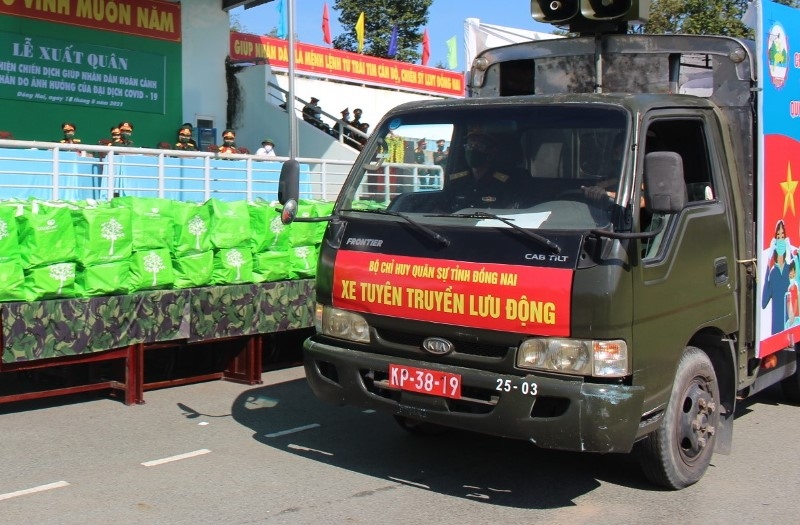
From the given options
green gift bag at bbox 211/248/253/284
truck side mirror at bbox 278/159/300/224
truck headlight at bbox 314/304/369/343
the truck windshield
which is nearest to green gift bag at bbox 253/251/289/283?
green gift bag at bbox 211/248/253/284

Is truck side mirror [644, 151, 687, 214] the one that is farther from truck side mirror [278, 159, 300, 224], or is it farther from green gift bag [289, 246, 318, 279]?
green gift bag [289, 246, 318, 279]

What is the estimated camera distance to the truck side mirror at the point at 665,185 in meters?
4.58

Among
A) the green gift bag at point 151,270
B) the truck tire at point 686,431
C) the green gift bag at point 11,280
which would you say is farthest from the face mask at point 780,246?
the green gift bag at point 11,280

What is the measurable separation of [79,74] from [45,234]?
11.5 meters

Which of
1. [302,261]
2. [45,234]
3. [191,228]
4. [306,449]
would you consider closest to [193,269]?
[191,228]

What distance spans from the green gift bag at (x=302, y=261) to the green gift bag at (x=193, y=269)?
0.89 m

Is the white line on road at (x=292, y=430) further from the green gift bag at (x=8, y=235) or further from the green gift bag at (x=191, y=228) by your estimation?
the green gift bag at (x=8, y=235)

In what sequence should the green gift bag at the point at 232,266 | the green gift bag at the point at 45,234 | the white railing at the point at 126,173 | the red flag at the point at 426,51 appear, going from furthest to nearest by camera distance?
the red flag at the point at 426,51 < the white railing at the point at 126,173 < the green gift bag at the point at 232,266 < the green gift bag at the point at 45,234

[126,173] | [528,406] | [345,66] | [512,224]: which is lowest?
[528,406]

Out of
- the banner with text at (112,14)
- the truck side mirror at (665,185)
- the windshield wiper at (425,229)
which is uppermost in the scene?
A: the banner with text at (112,14)

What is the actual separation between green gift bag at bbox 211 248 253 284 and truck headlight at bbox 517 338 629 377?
3952mm

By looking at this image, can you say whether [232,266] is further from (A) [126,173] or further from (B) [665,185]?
(A) [126,173]

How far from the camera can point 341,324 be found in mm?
5445

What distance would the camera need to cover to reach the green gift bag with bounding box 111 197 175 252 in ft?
24.1
